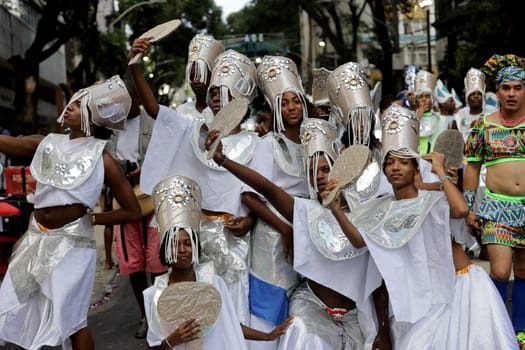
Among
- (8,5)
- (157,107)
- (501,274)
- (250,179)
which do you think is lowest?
(501,274)

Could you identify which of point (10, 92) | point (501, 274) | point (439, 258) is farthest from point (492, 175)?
point (10, 92)

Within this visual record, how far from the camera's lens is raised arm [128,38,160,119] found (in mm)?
4477

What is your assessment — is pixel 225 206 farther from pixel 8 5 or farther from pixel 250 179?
pixel 8 5

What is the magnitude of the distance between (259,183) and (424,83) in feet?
19.9

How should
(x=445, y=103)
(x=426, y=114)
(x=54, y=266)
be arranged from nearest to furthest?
(x=54, y=266)
(x=426, y=114)
(x=445, y=103)

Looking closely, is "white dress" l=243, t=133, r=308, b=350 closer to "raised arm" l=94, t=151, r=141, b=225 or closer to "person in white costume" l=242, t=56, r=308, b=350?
"person in white costume" l=242, t=56, r=308, b=350

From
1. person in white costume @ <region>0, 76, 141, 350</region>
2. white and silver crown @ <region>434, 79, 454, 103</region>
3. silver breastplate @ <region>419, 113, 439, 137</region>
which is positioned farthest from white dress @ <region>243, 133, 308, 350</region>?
white and silver crown @ <region>434, 79, 454, 103</region>

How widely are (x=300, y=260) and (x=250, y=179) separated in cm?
52

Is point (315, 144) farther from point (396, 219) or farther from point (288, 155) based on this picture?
point (396, 219)

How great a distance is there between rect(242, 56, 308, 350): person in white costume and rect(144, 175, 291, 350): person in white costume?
0.46 m

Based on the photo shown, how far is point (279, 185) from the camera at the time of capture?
15.0 ft

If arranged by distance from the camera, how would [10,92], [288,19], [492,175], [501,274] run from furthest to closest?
[288,19]
[10,92]
[492,175]
[501,274]

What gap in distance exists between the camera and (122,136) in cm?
599

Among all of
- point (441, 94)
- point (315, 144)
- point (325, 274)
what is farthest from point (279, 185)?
point (441, 94)
